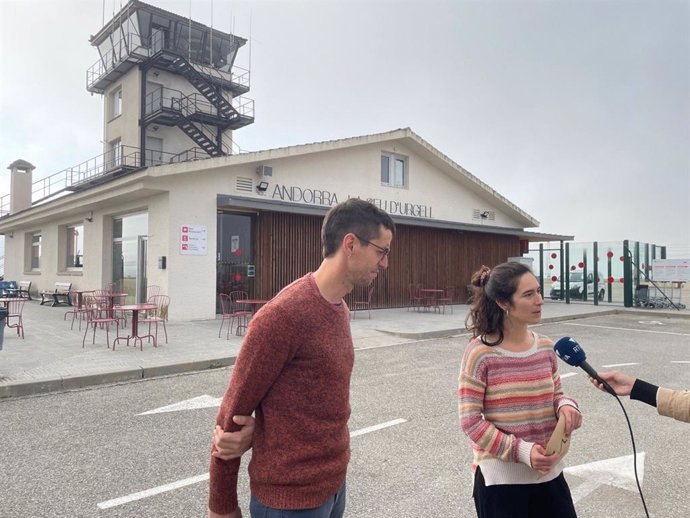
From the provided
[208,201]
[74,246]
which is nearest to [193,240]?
[208,201]

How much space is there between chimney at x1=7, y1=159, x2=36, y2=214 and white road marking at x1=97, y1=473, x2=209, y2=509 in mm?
26700

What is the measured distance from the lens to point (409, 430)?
4844mm

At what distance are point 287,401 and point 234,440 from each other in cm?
19

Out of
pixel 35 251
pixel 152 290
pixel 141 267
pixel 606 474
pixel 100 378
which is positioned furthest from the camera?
pixel 35 251

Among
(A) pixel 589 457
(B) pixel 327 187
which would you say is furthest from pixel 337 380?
(B) pixel 327 187

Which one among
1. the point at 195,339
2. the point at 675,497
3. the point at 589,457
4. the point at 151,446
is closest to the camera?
the point at 675,497

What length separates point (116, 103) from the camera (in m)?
26.6

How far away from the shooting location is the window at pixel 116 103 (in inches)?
1025

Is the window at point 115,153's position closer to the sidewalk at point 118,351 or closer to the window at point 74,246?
the window at point 74,246

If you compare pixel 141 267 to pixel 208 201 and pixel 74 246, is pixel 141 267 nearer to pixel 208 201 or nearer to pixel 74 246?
pixel 208 201

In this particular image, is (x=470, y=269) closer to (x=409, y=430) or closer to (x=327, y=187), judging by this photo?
(x=327, y=187)

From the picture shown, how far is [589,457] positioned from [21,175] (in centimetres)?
2917

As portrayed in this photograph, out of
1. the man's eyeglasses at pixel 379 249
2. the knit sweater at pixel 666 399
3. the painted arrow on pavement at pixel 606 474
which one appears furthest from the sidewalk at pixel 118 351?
the knit sweater at pixel 666 399

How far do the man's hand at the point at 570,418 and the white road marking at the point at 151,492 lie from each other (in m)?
2.78
